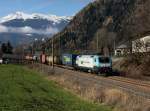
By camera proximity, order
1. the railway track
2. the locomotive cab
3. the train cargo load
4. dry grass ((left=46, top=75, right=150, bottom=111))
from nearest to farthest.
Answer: dry grass ((left=46, top=75, right=150, bottom=111))
the railway track
the locomotive cab
the train cargo load

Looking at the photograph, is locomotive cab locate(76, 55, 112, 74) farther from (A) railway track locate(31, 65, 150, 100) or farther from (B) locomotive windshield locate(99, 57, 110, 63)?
(A) railway track locate(31, 65, 150, 100)

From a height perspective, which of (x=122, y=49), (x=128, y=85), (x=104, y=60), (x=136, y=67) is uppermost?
(x=122, y=49)

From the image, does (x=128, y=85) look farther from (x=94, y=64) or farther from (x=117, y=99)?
(x=94, y=64)

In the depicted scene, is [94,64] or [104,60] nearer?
[94,64]

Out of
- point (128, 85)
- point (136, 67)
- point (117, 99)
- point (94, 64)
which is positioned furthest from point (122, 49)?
point (117, 99)

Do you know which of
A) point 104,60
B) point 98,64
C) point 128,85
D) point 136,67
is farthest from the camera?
point 104,60

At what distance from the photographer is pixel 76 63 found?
87.2 metres

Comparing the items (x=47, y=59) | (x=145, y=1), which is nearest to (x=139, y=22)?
(x=145, y=1)

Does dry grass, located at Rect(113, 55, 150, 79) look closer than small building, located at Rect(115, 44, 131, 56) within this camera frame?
Yes

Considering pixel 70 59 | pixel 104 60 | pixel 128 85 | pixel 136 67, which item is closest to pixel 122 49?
pixel 70 59

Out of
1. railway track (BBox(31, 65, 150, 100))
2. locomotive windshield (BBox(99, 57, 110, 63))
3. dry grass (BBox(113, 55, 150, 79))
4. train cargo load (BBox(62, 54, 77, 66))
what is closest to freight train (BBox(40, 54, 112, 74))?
locomotive windshield (BBox(99, 57, 110, 63))

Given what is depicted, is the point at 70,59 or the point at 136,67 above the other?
the point at 70,59

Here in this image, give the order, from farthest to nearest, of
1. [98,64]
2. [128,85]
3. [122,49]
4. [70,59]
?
[122,49], [70,59], [98,64], [128,85]

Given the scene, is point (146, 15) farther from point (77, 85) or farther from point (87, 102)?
point (87, 102)
